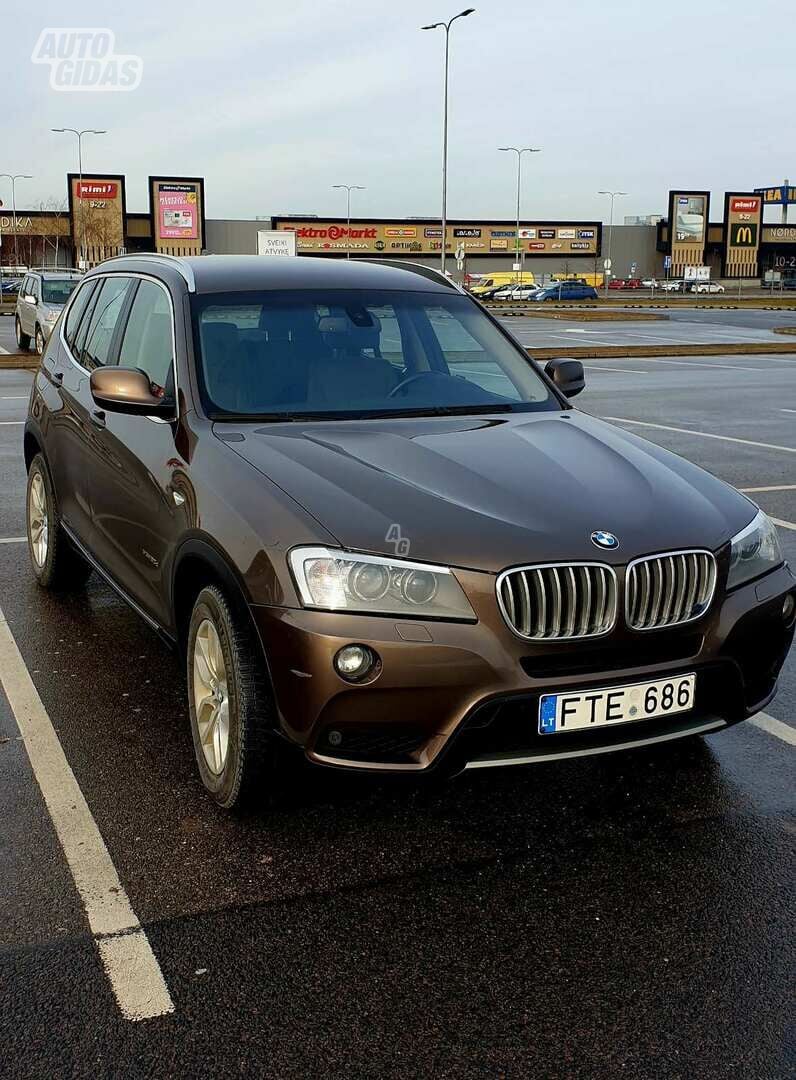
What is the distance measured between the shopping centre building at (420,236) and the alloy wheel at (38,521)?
283 ft

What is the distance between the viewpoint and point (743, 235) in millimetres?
116438

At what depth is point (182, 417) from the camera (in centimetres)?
427

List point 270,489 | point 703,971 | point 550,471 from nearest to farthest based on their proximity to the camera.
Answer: point 703,971, point 270,489, point 550,471

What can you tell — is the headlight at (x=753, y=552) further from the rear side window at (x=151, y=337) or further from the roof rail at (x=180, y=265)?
the roof rail at (x=180, y=265)

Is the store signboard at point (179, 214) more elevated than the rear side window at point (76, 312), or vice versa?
the store signboard at point (179, 214)

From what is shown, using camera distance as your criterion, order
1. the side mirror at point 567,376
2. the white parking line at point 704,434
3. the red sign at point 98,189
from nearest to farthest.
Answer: the side mirror at point 567,376, the white parking line at point 704,434, the red sign at point 98,189

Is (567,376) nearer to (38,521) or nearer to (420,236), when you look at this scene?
(38,521)

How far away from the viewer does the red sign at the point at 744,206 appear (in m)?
116

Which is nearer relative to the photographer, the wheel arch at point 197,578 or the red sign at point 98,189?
the wheel arch at point 197,578

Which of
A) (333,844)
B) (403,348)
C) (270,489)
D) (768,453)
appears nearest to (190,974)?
(333,844)

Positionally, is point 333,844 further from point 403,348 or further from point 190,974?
point 403,348

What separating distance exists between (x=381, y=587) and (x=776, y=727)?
6.99 ft

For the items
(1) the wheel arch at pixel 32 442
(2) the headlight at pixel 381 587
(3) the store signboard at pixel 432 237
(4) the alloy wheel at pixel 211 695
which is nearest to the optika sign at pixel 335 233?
(3) the store signboard at pixel 432 237

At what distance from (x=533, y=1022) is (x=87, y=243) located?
92.1 metres
